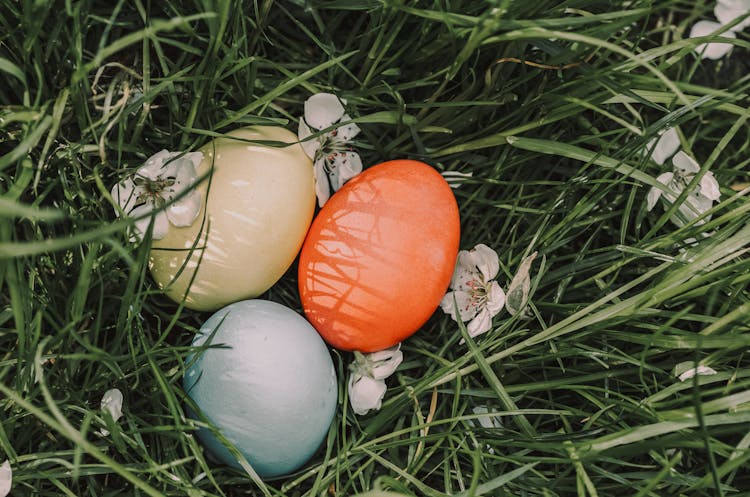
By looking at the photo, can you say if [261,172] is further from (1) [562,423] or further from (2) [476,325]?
(1) [562,423]

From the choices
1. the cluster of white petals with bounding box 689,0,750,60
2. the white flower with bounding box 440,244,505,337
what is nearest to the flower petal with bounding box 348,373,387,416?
the white flower with bounding box 440,244,505,337

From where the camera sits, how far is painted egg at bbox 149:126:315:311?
0.85 m

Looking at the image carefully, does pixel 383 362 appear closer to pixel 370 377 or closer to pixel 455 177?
pixel 370 377

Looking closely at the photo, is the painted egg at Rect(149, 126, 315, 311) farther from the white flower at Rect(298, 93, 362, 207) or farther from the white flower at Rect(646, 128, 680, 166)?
the white flower at Rect(646, 128, 680, 166)

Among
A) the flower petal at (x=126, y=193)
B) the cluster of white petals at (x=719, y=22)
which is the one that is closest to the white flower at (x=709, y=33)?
the cluster of white petals at (x=719, y=22)

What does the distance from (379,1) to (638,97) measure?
14.5 inches

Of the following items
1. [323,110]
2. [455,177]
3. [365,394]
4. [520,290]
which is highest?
[323,110]

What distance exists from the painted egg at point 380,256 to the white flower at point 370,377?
0.10 ft

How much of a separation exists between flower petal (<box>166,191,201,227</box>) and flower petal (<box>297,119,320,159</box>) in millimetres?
175

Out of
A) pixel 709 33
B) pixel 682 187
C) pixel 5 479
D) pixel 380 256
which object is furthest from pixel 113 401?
pixel 709 33

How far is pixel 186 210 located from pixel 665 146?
720 mm

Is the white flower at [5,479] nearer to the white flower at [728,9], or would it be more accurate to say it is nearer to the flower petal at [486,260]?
the flower petal at [486,260]

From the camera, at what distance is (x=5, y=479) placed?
0.80m

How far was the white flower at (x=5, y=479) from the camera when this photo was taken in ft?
2.60
